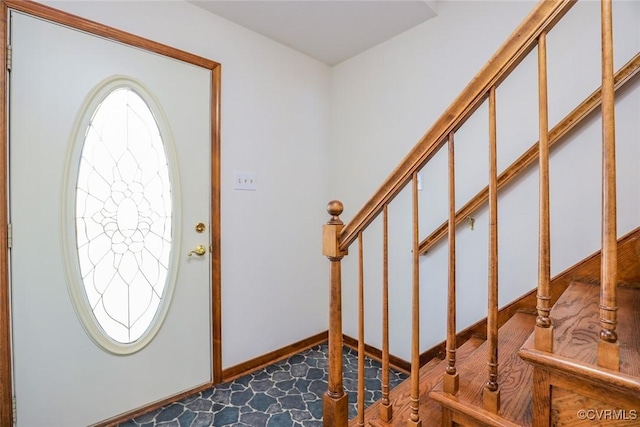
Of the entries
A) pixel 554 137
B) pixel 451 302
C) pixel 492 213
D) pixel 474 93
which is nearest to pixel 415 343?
pixel 451 302

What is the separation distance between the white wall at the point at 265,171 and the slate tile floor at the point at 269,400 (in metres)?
0.20

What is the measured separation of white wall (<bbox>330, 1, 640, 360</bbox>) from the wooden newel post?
98 centimetres

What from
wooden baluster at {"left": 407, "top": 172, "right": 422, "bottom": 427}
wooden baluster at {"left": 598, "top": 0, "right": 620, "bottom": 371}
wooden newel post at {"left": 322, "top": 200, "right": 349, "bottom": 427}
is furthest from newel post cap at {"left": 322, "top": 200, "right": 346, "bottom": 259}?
wooden baluster at {"left": 598, "top": 0, "right": 620, "bottom": 371}

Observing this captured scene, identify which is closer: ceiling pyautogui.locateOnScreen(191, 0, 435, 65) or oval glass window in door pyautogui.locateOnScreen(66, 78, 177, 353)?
oval glass window in door pyautogui.locateOnScreen(66, 78, 177, 353)

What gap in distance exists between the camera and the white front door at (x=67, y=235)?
4.53 ft

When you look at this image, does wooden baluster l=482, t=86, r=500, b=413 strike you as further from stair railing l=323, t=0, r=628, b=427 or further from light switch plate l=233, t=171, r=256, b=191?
light switch plate l=233, t=171, r=256, b=191

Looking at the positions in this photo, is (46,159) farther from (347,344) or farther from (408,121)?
(347,344)

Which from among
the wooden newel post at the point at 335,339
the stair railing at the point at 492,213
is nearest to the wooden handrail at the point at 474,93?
the stair railing at the point at 492,213

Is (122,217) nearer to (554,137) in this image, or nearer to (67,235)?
(67,235)

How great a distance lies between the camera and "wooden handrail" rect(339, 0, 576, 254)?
2.40 feet

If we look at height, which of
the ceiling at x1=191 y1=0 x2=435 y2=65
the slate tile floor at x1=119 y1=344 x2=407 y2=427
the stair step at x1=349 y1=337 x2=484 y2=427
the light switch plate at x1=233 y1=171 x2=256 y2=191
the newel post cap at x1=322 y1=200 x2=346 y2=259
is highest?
the ceiling at x1=191 y1=0 x2=435 y2=65

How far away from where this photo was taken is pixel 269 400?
1.80 meters

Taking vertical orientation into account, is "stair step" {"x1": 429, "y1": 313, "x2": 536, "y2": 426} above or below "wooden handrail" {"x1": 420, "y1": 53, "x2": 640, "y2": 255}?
below

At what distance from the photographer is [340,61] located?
255cm
